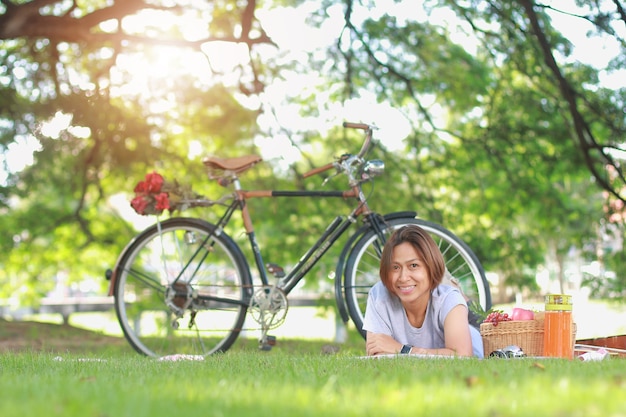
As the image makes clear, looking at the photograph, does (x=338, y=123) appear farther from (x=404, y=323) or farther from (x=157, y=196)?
(x=404, y=323)

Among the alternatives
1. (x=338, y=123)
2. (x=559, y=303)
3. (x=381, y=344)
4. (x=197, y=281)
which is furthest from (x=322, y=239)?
(x=338, y=123)

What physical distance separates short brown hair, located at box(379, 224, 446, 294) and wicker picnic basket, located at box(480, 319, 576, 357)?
0.40 meters

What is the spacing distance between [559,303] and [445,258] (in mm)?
1033

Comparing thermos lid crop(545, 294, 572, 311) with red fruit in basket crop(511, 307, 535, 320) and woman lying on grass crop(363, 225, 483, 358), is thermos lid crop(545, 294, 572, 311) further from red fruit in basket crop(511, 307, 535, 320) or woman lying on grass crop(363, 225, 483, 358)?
woman lying on grass crop(363, 225, 483, 358)

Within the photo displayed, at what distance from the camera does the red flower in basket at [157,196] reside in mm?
5391

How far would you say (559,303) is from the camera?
Answer: 3.91 metres

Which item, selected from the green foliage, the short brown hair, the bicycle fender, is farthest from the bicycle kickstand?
the green foliage

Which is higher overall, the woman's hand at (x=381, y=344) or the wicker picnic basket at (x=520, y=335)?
the wicker picnic basket at (x=520, y=335)

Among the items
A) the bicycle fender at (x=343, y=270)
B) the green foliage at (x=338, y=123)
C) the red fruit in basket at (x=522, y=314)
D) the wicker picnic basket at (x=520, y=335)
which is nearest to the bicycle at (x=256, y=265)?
the bicycle fender at (x=343, y=270)

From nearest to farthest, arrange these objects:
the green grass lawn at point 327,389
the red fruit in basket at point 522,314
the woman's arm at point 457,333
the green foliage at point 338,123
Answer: the green grass lawn at point 327,389, the woman's arm at point 457,333, the red fruit in basket at point 522,314, the green foliage at point 338,123

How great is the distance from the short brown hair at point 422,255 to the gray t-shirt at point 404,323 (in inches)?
2.9

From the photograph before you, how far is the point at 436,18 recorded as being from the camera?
28.9 ft

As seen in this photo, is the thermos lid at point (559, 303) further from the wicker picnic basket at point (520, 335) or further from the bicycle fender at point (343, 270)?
the bicycle fender at point (343, 270)

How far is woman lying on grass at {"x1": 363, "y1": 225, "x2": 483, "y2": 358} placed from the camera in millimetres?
3926
